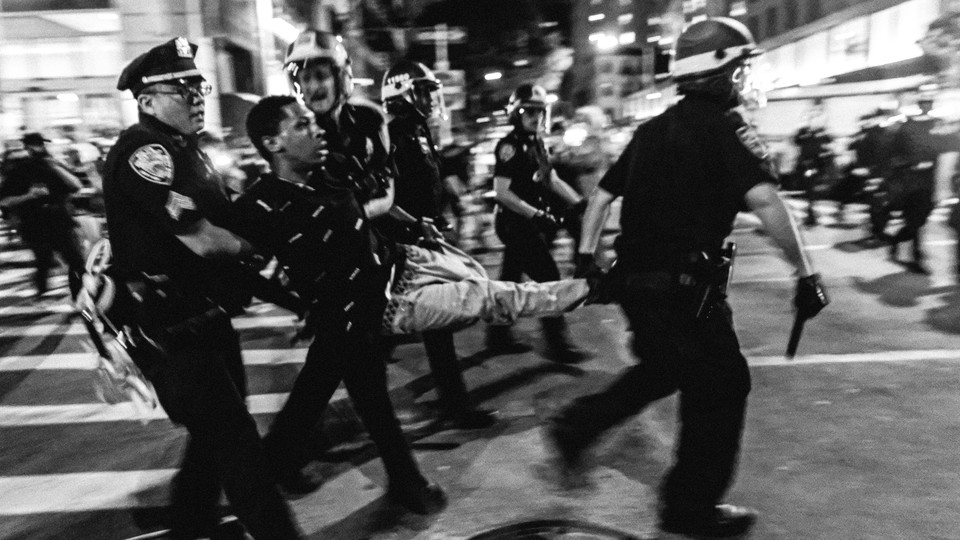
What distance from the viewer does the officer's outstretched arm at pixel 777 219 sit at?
9.61ft

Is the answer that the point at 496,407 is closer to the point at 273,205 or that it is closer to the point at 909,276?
the point at 273,205

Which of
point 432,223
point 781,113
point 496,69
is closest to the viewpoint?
point 432,223

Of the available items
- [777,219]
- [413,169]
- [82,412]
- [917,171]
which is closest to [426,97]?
[413,169]

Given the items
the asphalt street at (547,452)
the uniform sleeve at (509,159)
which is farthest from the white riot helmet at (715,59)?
the uniform sleeve at (509,159)

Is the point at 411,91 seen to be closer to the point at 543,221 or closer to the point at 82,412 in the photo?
the point at 543,221

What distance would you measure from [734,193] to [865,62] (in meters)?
25.7

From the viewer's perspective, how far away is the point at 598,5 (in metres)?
92.2

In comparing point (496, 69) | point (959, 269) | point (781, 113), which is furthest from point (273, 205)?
point (496, 69)

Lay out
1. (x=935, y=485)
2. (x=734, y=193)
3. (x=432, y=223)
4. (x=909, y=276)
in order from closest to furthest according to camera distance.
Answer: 1. (x=734, y=193)
2. (x=935, y=485)
3. (x=432, y=223)
4. (x=909, y=276)

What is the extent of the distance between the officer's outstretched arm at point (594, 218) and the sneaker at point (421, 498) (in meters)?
1.31

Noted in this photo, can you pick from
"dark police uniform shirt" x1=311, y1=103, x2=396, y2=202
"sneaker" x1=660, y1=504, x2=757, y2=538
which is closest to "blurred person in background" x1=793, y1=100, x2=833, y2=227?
"sneaker" x1=660, y1=504, x2=757, y2=538

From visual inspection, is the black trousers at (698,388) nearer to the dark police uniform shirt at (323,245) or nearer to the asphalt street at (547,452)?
the asphalt street at (547,452)

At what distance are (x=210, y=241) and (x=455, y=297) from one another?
4.48ft

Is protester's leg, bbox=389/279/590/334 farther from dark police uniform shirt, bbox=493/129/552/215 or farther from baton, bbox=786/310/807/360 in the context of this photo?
dark police uniform shirt, bbox=493/129/552/215
